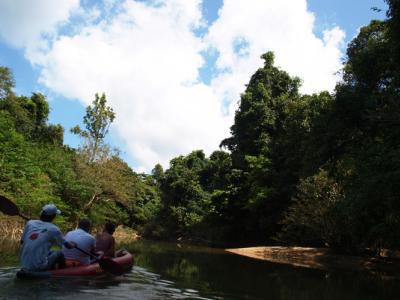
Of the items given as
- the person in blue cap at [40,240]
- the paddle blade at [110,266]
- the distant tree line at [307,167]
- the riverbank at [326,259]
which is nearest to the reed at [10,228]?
the riverbank at [326,259]

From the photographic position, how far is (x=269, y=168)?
1118 inches

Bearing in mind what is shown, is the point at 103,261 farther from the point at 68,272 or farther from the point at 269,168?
the point at 269,168

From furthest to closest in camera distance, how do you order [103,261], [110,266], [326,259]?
[326,259]
[110,266]
[103,261]

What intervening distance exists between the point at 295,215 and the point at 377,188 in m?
9.73

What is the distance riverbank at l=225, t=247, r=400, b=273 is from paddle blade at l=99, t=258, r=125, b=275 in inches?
438

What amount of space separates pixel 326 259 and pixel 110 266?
45.9ft

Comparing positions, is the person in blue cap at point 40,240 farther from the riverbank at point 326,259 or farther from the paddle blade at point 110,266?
the riverbank at point 326,259

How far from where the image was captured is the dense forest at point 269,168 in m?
13.7

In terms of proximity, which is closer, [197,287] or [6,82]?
[197,287]

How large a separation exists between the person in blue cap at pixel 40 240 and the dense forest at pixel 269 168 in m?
8.22

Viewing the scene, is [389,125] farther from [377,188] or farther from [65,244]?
[65,244]

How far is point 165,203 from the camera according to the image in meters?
41.9

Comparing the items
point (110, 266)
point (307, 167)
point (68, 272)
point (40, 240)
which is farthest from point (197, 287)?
point (307, 167)

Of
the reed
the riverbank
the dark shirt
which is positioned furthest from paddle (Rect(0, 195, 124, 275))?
the reed
